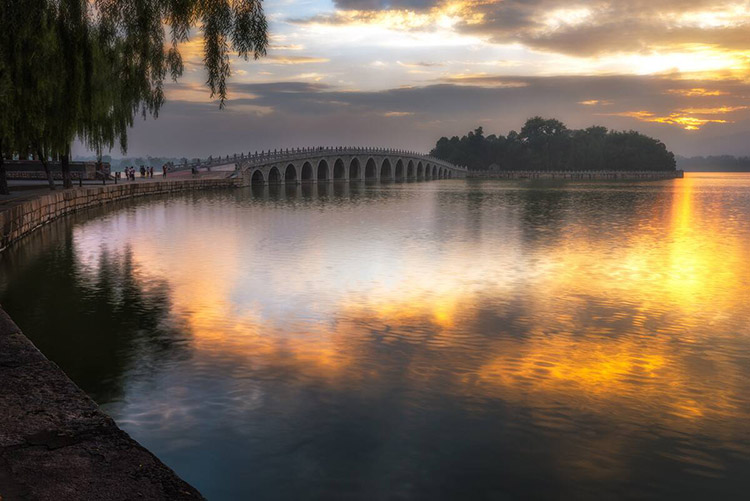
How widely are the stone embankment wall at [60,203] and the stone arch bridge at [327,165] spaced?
19378mm

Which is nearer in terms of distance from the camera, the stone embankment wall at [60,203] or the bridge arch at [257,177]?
A: the stone embankment wall at [60,203]

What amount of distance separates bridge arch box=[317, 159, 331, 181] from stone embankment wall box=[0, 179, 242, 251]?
47945mm

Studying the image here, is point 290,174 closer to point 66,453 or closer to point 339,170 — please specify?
point 339,170

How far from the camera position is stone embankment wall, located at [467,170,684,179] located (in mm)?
174125

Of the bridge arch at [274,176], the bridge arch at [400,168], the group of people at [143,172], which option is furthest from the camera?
the bridge arch at [400,168]

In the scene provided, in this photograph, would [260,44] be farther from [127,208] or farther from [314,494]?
[127,208]

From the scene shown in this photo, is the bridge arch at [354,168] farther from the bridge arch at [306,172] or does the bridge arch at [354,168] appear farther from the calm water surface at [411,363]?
the calm water surface at [411,363]

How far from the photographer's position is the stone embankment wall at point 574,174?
6855 inches

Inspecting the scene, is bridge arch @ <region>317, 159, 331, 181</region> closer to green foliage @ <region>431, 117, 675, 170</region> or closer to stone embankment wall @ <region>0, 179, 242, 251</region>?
stone embankment wall @ <region>0, 179, 242, 251</region>

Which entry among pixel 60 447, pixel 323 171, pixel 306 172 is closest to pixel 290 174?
pixel 306 172

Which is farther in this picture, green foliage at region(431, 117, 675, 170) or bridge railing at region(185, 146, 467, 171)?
green foliage at region(431, 117, 675, 170)

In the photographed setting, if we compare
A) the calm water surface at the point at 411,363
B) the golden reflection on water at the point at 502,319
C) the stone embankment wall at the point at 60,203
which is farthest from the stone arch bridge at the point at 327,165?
the calm water surface at the point at 411,363

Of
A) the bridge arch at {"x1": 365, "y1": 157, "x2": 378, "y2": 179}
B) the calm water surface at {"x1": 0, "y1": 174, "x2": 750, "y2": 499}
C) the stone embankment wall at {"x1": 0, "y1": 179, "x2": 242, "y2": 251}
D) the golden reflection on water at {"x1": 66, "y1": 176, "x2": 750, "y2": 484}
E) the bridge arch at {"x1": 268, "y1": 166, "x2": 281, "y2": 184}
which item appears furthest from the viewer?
A: the bridge arch at {"x1": 365, "y1": 157, "x2": 378, "y2": 179}

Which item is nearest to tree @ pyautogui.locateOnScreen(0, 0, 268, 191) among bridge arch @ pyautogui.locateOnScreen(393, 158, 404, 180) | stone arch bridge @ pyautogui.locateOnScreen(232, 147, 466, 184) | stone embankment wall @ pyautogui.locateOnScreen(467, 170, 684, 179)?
stone arch bridge @ pyautogui.locateOnScreen(232, 147, 466, 184)
